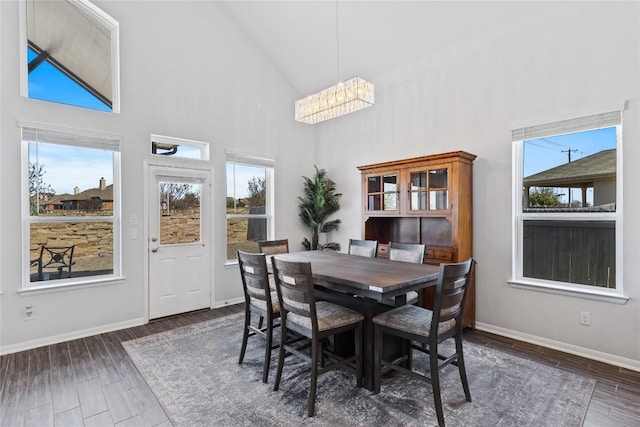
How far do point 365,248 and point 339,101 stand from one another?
1.71m

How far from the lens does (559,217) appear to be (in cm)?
329

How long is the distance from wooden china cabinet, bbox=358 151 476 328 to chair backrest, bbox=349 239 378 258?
60 cm

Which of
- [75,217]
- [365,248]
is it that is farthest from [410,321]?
[75,217]

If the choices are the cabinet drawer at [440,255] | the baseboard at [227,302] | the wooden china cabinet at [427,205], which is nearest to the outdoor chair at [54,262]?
the baseboard at [227,302]

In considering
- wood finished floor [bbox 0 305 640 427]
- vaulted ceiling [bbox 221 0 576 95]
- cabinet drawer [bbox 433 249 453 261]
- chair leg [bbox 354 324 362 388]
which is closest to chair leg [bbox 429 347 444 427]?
chair leg [bbox 354 324 362 388]

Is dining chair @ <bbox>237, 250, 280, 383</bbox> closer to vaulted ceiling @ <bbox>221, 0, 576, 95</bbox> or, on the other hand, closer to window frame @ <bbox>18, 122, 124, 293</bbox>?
window frame @ <bbox>18, 122, 124, 293</bbox>

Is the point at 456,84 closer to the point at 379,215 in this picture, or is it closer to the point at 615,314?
the point at 379,215

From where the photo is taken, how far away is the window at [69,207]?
3361 mm

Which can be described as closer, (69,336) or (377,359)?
(377,359)

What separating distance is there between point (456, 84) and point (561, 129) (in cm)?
130

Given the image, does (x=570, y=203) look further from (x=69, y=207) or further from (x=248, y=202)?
(x=69, y=207)

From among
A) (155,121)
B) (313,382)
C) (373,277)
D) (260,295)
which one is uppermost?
(155,121)

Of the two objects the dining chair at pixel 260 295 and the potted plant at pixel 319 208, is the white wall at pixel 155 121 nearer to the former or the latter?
the potted plant at pixel 319 208

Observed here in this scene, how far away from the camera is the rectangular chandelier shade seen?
2916mm
